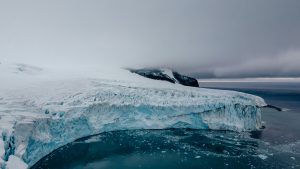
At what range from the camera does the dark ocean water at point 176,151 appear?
9500mm

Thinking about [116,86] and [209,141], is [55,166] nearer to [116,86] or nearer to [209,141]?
[116,86]

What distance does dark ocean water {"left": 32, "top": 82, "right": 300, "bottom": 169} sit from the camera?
950 cm

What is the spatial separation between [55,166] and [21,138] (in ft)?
6.66

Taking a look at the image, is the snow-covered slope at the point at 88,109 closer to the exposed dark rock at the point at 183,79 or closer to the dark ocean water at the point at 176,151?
the dark ocean water at the point at 176,151

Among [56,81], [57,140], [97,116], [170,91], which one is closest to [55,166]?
[57,140]

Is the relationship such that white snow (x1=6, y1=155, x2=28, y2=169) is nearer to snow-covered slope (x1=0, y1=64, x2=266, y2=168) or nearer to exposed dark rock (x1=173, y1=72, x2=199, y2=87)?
snow-covered slope (x1=0, y1=64, x2=266, y2=168)

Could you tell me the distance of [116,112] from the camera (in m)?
13.7

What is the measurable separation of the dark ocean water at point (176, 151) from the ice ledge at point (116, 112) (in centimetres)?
61

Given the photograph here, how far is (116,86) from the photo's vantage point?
1420cm

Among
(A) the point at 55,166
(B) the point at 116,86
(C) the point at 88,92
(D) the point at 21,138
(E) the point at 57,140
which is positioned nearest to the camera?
(D) the point at 21,138

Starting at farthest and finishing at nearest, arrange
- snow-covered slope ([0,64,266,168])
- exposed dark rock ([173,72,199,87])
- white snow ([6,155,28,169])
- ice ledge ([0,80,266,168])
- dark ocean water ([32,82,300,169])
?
exposed dark rock ([173,72,199,87]) → dark ocean water ([32,82,300,169]) → ice ledge ([0,80,266,168]) → snow-covered slope ([0,64,266,168]) → white snow ([6,155,28,169])

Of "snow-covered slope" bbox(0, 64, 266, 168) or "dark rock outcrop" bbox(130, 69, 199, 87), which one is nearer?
"snow-covered slope" bbox(0, 64, 266, 168)

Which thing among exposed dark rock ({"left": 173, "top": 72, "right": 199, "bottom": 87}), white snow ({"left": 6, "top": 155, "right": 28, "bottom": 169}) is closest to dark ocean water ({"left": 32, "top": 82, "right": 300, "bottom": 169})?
white snow ({"left": 6, "top": 155, "right": 28, "bottom": 169})

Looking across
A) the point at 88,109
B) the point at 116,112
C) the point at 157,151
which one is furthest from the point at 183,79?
the point at 88,109
